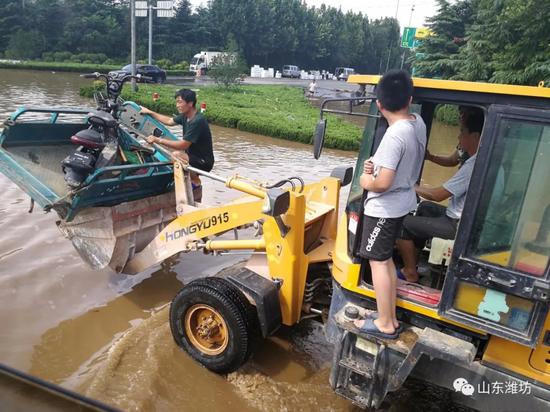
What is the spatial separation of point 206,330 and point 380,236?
5.83 feet

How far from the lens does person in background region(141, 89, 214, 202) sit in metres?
5.33

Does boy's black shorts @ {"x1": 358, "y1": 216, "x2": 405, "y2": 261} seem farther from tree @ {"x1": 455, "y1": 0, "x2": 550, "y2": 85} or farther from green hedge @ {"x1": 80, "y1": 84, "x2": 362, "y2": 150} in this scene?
tree @ {"x1": 455, "y1": 0, "x2": 550, "y2": 85}

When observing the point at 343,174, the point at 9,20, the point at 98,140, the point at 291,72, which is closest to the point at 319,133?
the point at 343,174

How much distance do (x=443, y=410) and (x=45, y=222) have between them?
18.9ft

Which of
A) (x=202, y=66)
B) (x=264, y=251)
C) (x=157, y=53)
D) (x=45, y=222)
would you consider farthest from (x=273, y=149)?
(x=157, y=53)

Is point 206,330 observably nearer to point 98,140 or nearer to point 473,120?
point 98,140

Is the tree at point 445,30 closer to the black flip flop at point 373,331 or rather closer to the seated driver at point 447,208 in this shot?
the seated driver at point 447,208

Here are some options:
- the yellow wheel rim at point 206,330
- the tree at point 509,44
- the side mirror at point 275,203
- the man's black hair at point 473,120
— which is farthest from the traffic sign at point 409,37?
the yellow wheel rim at point 206,330

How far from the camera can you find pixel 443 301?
273 centimetres

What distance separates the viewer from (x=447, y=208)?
3139mm

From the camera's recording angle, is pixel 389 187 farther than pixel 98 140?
No

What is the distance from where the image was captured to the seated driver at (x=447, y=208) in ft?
9.84

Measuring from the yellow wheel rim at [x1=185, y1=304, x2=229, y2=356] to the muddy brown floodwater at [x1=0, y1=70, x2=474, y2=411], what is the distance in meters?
0.19

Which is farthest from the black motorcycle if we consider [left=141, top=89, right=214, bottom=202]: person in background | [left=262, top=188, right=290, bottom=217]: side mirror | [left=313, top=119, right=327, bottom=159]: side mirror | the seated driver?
the seated driver
